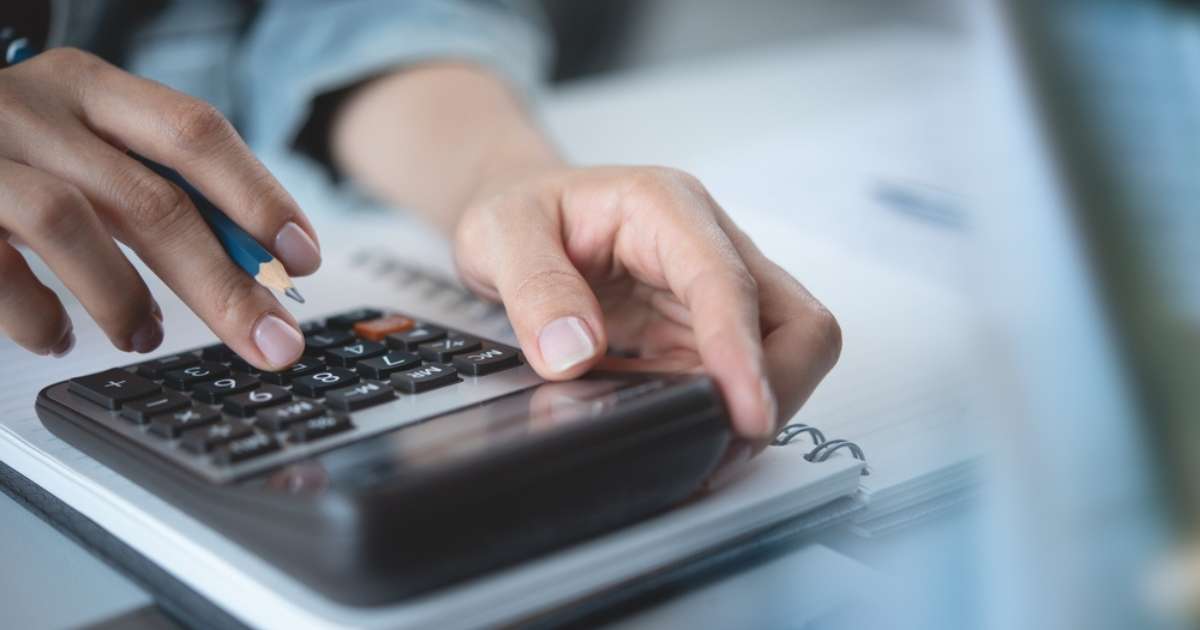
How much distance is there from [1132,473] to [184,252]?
0.24 m

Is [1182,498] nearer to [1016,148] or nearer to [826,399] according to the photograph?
[1016,148]

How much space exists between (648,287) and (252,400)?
0.13 meters

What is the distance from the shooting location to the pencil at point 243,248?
1.00 feet

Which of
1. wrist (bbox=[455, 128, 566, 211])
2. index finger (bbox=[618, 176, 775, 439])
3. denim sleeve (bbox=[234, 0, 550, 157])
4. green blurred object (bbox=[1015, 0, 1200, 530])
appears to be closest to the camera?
green blurred object (bbox=[1015, 0, 1200, 530])

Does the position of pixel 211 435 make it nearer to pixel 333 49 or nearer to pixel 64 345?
pixel 64 345

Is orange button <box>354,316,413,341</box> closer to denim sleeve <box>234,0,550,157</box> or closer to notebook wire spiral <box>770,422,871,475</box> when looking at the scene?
notebook wire spiral <box>770,422,871,475</box>

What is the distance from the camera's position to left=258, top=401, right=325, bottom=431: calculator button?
10.2 inches

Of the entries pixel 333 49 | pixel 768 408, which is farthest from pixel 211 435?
pixel 333 49

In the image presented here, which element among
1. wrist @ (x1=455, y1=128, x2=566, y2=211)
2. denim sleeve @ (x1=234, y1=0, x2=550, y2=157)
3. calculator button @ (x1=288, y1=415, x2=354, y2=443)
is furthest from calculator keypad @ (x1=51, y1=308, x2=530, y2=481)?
denim sleeve @ (x1=234, y1=0, x2=550, y2=157)

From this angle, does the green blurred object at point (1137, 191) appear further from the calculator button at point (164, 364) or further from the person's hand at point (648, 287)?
the calculator button at point (164, 364)

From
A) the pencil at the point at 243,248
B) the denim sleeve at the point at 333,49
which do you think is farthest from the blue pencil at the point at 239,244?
the denim sleeve at the point at 333,49

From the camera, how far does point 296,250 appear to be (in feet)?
1.03

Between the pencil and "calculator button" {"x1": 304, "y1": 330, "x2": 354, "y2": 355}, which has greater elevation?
the pencil

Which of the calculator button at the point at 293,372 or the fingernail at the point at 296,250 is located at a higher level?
the fingernail at the point at 296,250
